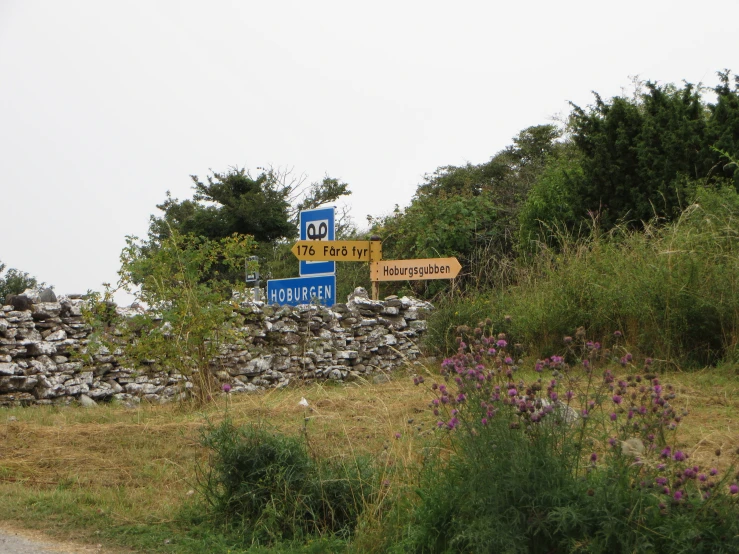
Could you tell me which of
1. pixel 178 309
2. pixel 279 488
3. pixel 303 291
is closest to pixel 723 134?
pixel 303 291

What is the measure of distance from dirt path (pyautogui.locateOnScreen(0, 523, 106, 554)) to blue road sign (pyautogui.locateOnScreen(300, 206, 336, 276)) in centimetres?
786

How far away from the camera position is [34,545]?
4602 mm

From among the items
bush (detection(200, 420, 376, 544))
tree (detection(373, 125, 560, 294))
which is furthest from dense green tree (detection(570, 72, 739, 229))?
bush (detection(200, 420, 376, 544))

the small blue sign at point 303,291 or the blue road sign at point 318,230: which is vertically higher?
the blue road sign at point 318,230

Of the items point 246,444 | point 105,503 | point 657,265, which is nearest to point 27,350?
point 105,503

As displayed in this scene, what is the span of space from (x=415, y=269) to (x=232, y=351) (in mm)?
3220

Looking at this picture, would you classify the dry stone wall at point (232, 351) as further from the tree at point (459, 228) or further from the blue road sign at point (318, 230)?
the tree at point (459, 228)

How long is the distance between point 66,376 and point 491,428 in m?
8.03

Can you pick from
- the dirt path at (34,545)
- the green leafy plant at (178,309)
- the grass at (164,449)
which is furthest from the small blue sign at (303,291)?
the dirt path at (34,545)

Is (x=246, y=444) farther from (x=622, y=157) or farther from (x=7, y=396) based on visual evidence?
(x=622, y=157)

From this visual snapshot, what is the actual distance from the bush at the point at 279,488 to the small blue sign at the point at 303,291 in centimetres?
736

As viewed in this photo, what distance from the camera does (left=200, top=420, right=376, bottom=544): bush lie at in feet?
15.4

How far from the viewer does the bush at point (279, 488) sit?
4.69m

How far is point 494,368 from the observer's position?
4.32 metres
